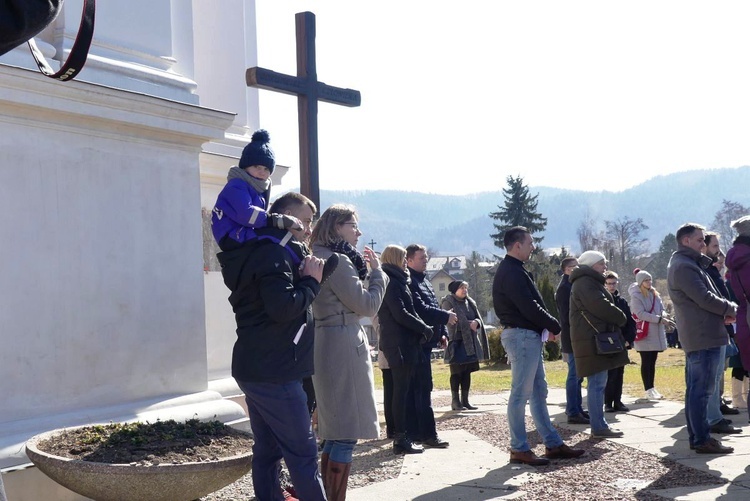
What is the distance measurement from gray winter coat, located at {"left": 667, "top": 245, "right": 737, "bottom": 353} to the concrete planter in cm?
425

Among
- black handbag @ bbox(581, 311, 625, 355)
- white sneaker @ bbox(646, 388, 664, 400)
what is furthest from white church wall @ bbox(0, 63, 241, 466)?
white sneaker @ bbox(646, 388, 664, 400)

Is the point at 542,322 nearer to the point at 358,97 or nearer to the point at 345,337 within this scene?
the point at 345,337

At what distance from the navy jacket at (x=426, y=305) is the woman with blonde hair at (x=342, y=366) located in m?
3.30

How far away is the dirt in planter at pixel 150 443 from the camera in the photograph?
4.42 meters

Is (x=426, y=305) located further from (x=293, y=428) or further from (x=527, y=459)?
(x=293, y=428)

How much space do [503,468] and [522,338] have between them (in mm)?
1036

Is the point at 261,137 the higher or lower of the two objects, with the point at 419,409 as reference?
higher

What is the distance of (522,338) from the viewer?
6.88 m

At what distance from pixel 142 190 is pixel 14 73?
1.25 metres

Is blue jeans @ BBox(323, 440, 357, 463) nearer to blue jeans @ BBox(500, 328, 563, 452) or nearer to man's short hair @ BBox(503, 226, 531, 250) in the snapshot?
blue jeans @ BBox(500, 328, 563, 452)

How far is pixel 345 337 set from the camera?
498 centimetres

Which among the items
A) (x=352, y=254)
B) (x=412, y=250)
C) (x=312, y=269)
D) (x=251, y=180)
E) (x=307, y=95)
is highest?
(x=307, y=95)

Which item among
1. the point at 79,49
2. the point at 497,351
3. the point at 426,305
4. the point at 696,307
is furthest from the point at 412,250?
the point at 497,351

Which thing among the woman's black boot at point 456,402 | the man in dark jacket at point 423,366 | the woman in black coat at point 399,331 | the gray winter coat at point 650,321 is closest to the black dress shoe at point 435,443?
the man in dark jacket at point 423,366
